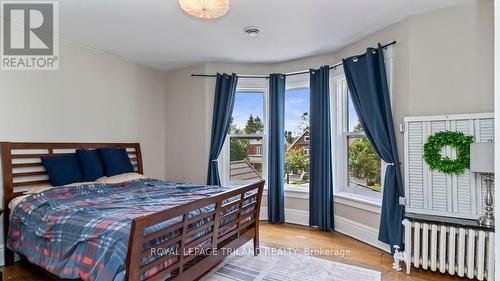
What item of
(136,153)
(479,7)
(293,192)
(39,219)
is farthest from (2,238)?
(479,7)

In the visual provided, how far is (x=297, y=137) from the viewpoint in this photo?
425 cm

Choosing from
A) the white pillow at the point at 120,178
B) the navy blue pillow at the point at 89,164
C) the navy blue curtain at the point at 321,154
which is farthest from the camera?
the navy blue curtain at the point at 321,154

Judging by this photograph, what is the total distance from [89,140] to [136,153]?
693mm

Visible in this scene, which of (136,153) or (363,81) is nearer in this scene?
(363,81)

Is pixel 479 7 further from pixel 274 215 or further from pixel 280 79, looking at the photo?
pixel 274 215

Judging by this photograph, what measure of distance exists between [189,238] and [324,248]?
1788 millimetres

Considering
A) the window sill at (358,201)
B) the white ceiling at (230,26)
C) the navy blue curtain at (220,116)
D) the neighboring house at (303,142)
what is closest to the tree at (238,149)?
the navy blue curtain at (220,116)

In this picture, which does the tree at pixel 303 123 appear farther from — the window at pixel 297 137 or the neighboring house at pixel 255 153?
the neighboring house at pixel 255 153

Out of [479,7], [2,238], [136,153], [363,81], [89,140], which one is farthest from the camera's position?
[136,153]

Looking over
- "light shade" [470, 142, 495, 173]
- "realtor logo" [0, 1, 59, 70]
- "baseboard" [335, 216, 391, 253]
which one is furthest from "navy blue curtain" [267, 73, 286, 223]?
"realtor logo" [0, 1, 59, 70]

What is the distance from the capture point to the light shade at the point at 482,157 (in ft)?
6.92

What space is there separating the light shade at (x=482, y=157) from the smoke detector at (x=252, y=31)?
2.28 meters

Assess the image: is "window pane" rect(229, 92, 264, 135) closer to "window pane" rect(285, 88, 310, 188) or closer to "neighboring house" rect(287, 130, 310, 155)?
"window pane" rect(285, 88, 310, 188)

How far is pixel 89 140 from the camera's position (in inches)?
140
